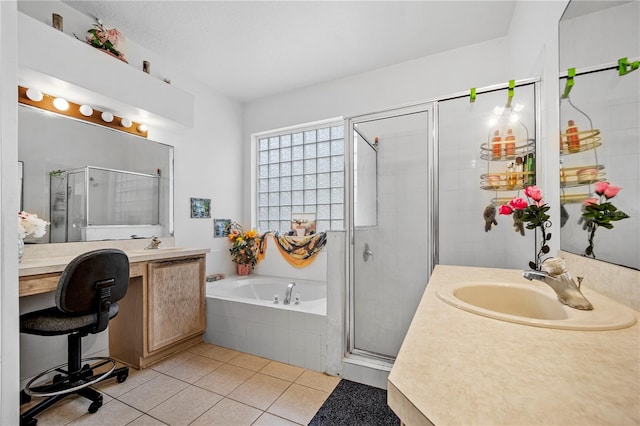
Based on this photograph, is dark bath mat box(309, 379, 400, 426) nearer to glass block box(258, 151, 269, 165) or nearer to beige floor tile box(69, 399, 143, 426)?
beige floor tile box(69, 399, 143, 426)

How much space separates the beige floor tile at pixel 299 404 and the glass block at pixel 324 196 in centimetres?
206

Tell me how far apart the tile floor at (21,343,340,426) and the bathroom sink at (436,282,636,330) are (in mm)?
1174

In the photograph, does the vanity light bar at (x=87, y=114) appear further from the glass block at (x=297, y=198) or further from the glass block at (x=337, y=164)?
the glass block at (x=337, y=164)

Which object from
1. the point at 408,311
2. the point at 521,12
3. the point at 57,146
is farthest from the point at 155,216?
the point at 521,12

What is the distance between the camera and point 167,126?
9.25 feet

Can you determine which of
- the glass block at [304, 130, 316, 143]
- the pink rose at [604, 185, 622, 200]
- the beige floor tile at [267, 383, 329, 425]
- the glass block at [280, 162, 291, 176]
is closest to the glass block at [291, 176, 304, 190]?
the glass block at [280, 162, 291, 176]

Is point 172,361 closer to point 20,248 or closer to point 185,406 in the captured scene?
point 185,406

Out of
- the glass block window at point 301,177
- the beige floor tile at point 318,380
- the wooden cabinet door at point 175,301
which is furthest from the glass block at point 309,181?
the beige floor tile at point 318,380

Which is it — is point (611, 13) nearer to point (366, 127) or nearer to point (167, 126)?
point (366, 127)

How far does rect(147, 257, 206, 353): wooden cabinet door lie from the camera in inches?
86.4

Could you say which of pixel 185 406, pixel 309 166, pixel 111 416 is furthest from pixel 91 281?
pixel 309 166

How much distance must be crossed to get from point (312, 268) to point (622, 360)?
2.93m

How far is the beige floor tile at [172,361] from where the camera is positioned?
2.18 metres

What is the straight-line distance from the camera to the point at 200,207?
3.28 meters
